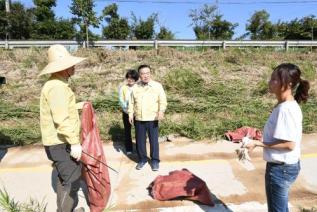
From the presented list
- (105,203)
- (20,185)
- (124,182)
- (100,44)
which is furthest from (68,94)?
(100,44)

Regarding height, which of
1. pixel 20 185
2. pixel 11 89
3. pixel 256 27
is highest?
pixel 256 27

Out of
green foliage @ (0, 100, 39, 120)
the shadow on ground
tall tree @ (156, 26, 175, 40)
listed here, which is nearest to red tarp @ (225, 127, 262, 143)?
the shadow on ground

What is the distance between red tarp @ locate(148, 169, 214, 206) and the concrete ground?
3.1 inches

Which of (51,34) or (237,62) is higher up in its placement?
(51,34)

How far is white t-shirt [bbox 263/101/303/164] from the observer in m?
2.62

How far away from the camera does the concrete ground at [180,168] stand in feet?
14.0

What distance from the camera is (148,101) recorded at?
5.19 m

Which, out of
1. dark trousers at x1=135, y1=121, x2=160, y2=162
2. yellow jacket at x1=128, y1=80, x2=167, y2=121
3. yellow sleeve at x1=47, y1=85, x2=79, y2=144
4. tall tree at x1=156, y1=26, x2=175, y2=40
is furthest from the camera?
tall tree at x1=156, y1=26, x2=175, y2=40

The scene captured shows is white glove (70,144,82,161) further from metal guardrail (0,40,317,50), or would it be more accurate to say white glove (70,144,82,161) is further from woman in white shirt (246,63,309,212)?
metal guardrail (0,40,317,50)

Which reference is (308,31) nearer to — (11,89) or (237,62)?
(237,62)

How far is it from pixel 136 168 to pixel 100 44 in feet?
30.3

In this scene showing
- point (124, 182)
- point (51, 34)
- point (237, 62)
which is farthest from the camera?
point (51, 34)

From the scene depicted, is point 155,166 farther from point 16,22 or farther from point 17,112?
point 16,22

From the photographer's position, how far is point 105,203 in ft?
13.6
